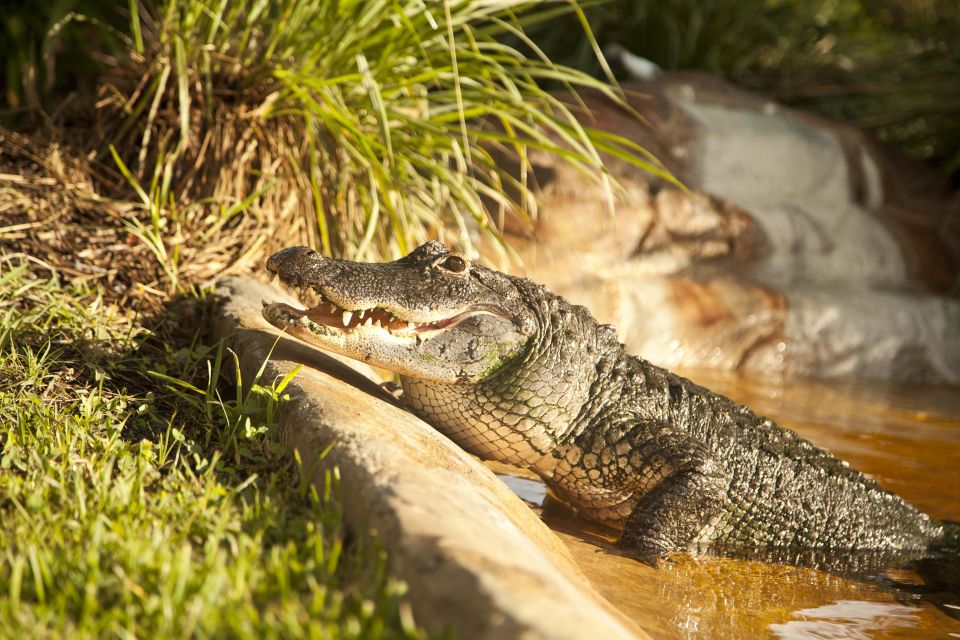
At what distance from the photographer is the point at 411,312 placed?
3221 mm

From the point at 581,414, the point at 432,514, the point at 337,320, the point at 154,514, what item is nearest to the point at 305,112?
the point at 337,320

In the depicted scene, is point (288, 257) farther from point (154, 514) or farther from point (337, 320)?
point (154, 514)

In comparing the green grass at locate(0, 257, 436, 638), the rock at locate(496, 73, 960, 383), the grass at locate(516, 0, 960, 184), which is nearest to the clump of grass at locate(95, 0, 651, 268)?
the green grass at locate(0, 257, 436, 638)

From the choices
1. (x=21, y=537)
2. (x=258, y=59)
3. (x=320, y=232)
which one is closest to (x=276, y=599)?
(x=21, y=537)

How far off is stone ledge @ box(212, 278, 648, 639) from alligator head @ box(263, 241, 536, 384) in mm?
160

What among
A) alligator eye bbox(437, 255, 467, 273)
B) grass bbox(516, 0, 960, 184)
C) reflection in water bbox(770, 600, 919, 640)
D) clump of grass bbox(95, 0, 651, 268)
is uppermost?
grass bbox(516, 0, 960, 184)

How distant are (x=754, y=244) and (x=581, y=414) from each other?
5.10 metres

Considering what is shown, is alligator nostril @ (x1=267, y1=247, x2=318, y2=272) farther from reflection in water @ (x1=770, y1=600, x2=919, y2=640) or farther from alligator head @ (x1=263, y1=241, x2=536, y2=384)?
reflection in water @ (x1=770, y1=600, x2=919, y2=640)

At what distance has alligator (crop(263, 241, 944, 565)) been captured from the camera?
3197mm

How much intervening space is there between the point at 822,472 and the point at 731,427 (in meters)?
0.46

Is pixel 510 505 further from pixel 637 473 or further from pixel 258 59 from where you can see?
pixel 258 59

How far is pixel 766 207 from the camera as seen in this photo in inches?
333

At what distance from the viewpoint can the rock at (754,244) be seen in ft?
24.0

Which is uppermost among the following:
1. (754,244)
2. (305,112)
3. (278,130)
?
(754,244)
